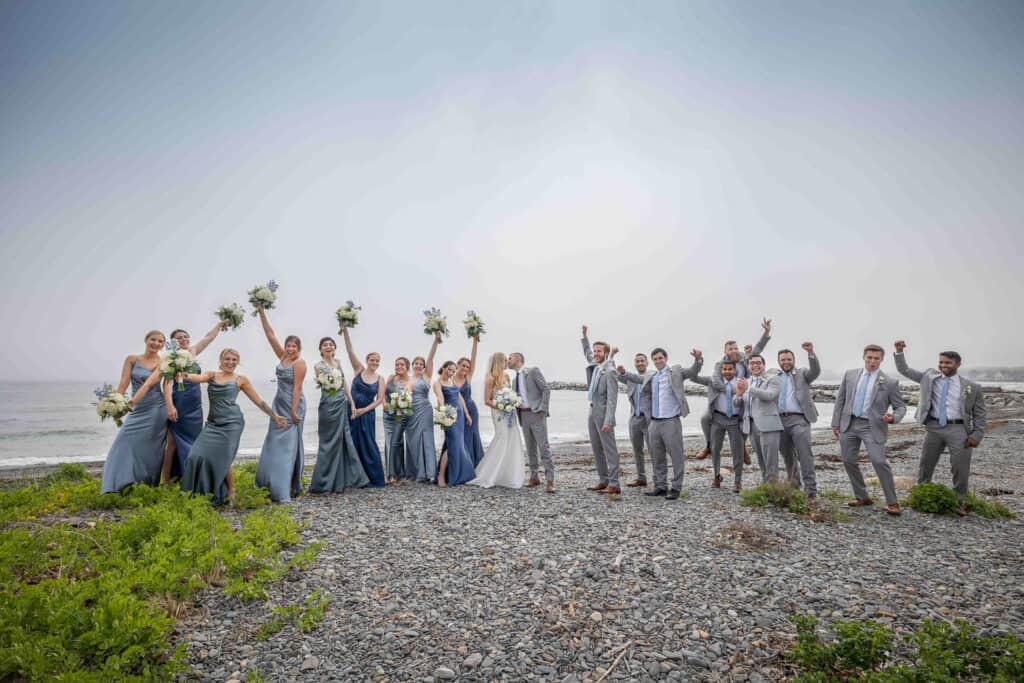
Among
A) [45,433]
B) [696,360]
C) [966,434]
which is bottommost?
[45,433]

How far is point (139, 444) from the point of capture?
28.0 ft

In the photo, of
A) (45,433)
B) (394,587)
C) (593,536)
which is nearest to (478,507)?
(593,536)

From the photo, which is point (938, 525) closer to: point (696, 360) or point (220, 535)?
point (696, 360)

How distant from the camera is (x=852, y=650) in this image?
375 cm

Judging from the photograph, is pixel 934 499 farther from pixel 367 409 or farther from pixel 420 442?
pixel 367 409

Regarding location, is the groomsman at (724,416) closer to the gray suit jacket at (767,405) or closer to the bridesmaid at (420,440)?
the gray suit jacket at (767,405)

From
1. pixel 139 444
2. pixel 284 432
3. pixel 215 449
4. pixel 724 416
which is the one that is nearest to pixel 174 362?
pixel 215 449

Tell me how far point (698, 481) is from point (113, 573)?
35.7 feet

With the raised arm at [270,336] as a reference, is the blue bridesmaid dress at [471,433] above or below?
below

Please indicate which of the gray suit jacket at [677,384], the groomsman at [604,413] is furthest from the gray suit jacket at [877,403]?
the groomsman at [604,413]

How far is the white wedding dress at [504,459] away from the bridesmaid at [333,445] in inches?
101

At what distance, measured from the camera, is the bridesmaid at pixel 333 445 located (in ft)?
32.0

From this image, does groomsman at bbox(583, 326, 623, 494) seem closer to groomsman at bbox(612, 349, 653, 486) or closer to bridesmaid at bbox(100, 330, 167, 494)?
groomsman at bbox(612, 349, 653, 486)

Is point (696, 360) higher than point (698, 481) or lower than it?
higher
